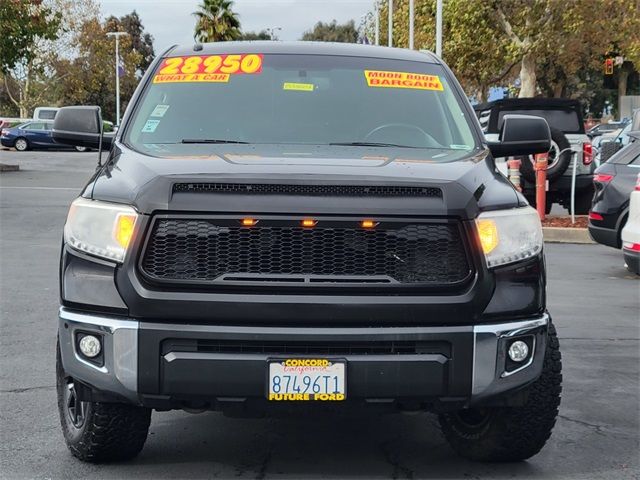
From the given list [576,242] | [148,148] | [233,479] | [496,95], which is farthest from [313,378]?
[496,95]

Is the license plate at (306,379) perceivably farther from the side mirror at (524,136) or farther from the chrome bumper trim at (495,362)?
the side mirror at (524,136)

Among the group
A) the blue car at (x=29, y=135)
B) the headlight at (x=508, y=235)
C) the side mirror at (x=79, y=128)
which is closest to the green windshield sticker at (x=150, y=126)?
the side mirror at (x=79, y=128)

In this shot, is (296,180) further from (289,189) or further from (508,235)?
(508,235)

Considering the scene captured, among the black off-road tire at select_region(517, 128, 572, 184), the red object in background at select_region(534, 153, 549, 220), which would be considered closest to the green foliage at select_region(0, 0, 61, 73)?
the black off-road tire at select_region(517, 128, 572, 184)

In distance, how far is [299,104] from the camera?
5.70 meters

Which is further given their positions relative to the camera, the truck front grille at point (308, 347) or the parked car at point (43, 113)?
the parked car at point (43, 113)

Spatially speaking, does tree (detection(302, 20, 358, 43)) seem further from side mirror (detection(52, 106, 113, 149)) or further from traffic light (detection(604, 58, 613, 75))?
side mirror (detection(52, 106, 113, 149))

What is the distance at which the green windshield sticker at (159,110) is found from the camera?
18.5 feet

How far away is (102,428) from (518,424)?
178 centimetres

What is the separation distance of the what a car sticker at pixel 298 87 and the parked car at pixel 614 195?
8.04 metres

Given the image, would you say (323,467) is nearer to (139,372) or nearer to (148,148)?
(139,372)

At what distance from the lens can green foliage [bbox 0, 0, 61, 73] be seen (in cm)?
2978

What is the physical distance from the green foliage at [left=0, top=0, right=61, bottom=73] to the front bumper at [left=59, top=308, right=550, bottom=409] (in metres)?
27.1

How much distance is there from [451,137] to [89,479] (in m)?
2.43
